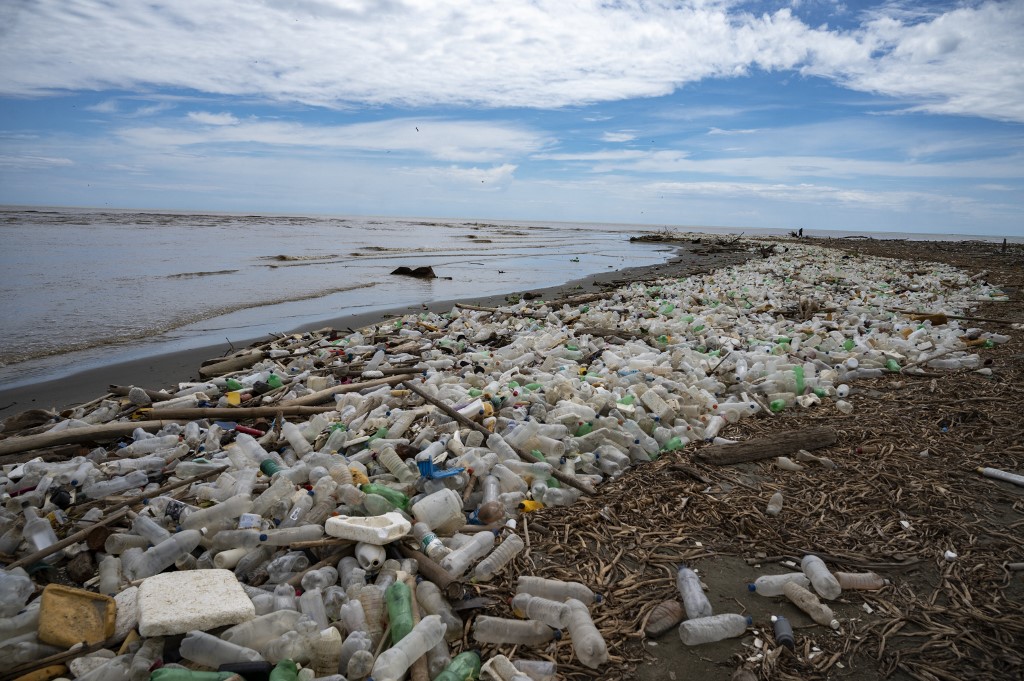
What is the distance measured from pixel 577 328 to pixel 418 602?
602 cm

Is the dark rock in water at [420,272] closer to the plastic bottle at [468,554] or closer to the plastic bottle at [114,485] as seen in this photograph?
the plastic bottle at [114,485]

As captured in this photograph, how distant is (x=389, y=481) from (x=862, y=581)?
255 cm

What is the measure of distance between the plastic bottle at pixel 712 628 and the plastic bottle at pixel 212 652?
1667 millimetres

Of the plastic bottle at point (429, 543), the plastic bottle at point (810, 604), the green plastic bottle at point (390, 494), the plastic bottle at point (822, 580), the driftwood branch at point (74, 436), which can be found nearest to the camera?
the plastic bottle at point (810, 604)

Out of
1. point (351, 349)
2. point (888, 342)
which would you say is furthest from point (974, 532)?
point (351, 349)

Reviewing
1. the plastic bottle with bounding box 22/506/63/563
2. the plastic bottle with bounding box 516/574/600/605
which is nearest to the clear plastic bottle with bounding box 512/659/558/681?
the plastic bottle with bounding box 516/574/600/605

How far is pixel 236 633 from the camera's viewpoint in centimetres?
217

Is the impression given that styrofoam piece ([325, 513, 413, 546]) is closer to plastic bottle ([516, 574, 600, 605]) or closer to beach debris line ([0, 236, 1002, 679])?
beach debris line ([0, 236, 1002, 679])

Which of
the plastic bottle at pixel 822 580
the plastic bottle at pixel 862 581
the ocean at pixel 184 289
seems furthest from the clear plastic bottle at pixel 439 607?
the ocean at pixel 184 289

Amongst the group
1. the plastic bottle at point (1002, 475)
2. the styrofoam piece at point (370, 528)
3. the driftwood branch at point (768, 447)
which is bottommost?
the styrofoam piece at point (370, 528)

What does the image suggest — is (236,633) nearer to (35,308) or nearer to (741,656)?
(741,656)

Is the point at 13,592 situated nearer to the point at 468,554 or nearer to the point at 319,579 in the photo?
the point at 319,579

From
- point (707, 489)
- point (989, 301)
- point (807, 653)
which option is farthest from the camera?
point (989, 301)

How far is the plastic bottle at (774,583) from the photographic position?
2.47 metres
